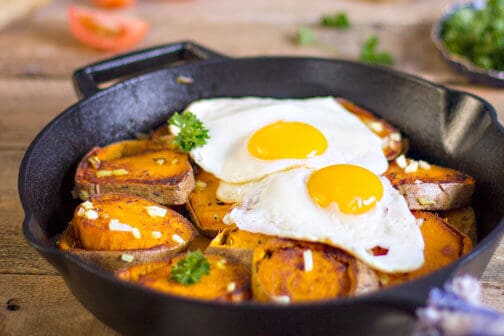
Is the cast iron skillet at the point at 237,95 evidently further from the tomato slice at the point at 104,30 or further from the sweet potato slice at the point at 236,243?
the tomato slice at the point at 104,30

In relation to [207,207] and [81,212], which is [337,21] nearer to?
[207,207]

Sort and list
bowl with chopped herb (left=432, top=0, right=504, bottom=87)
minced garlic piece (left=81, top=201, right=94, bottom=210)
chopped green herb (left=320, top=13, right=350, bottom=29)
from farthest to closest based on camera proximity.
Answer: chopped green herb (left=320, top=13, right=350, bottom=29) < bowl with chopped herb (left=432, top=0, right=504, bottom=87) < minced garlic piece (left=81, top=201, right=94, bottom=210)

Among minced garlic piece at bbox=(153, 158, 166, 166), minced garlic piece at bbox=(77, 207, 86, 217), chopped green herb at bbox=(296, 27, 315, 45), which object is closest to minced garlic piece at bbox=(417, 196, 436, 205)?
minced garlic piece at bbox=(153, 158, 166, 166)

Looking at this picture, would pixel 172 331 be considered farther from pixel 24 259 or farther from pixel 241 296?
pixel 24 259

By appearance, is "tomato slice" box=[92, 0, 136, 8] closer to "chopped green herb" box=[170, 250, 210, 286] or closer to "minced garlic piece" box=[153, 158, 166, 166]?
"minced garlic piece" box=[153, 158, 166, 166]

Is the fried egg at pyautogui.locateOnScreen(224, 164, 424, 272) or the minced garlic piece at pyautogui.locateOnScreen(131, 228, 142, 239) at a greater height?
the fried egg at pyautogui.locateOnScreen(224, 164, 424, 272)

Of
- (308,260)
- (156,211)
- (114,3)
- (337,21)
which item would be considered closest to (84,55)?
(114,3)
